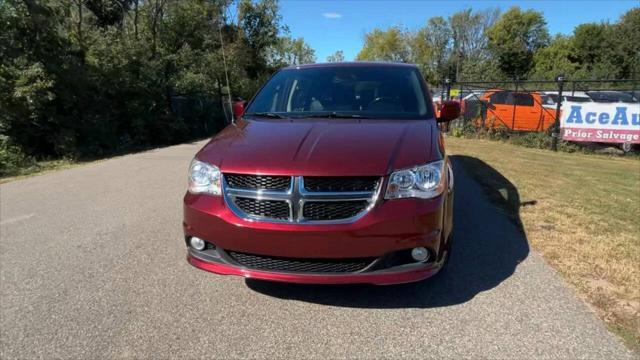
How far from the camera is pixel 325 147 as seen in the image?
315cm

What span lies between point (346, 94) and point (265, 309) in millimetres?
2144

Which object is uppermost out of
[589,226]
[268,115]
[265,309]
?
[268,115]

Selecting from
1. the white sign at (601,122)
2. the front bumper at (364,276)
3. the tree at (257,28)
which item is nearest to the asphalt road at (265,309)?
the front bumper at (364,276)

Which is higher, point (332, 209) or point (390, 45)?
point (390, 45)

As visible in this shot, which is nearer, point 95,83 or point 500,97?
point 95,83

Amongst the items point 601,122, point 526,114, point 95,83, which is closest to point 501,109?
point 526,114

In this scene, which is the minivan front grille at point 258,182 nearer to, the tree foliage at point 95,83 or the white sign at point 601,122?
the tree foliage at point 95,83

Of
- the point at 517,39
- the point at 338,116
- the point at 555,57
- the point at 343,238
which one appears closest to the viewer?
the point at 343,238

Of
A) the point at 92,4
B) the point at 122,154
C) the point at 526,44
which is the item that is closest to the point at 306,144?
the point at 122,154

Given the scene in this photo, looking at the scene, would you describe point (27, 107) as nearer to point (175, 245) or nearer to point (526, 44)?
point (175, 245)

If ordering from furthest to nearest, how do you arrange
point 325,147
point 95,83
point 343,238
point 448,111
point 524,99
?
1. point 524,99
2. point 95,83
3. point 448,111
4. point 325,147
5. point 343,238

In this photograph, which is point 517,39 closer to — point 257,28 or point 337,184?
point 257,28

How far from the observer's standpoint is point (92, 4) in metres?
23.8

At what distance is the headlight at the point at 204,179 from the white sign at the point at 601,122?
1259 centimetres
